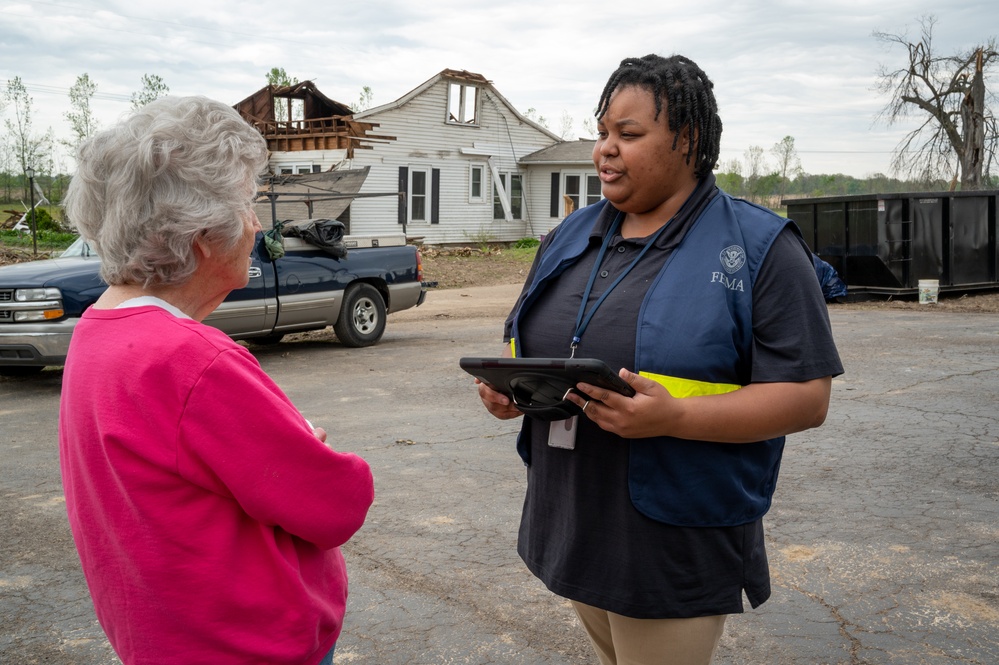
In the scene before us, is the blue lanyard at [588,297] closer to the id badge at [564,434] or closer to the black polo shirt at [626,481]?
the black polo shirt at [626,481]

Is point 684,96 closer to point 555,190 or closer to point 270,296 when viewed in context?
point 270,296

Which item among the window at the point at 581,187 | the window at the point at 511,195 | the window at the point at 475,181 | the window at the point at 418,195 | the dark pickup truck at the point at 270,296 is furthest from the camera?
the window at the point at 511,195

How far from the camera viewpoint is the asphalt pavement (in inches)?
143

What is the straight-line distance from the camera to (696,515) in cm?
202

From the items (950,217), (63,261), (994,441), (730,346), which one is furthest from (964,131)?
(730,346)

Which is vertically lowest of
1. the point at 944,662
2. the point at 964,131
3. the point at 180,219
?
the point at 944,662

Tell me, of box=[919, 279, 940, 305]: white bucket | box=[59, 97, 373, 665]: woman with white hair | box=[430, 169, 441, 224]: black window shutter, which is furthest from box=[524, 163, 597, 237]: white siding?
box=[59, 97, 373, 665]: woman with white hair

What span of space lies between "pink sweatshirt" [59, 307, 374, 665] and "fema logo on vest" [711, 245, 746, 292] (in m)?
0.89

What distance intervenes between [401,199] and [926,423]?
21.6 meters

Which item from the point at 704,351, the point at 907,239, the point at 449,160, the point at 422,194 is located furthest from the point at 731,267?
the point at 449,160

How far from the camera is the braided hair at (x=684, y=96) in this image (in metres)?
→ 2.18

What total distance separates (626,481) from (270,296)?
28.6ft

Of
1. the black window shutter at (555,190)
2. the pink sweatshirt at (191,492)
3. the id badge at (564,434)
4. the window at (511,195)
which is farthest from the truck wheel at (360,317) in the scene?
the black window shutter at (555,190)

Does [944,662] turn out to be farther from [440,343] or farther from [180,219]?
[440,343]
